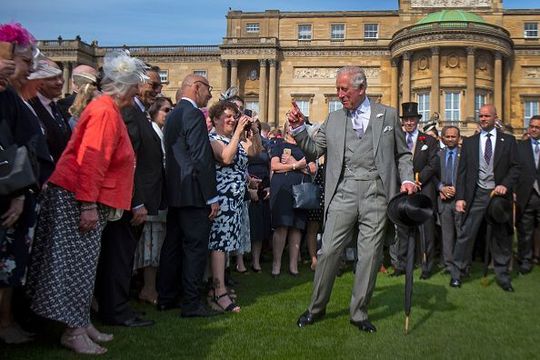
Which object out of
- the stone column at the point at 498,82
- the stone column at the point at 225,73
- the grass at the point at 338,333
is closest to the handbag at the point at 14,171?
the grass at the point at 338,333

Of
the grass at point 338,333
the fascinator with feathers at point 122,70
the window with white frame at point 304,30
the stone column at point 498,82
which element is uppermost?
the window with white frame at point 304,30

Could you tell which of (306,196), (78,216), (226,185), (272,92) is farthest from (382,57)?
(78,216)

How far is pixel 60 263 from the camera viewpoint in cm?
436

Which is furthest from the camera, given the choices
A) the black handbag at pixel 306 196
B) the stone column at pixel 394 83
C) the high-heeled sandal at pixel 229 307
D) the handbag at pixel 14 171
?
the stone column at pixel 394 83

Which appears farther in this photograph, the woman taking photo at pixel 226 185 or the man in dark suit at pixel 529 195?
the man in dark suit at pixel 529 195

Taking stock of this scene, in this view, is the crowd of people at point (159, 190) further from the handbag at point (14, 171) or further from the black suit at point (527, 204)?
the black suit at point (527, 204)

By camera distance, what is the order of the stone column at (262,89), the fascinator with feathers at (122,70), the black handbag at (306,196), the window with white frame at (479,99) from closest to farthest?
the fascinator with feathers at (122,70) → the black handbag at (306,196) → the window with white frame at (479,99) → the stone column at (262,89)

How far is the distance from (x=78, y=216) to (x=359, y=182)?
9.21ft

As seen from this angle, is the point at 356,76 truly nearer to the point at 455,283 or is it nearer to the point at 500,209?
the point at 500,209

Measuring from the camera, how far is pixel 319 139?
5789 mm

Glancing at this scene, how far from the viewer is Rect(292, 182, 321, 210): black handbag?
27.5 ft

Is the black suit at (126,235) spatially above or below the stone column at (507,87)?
below

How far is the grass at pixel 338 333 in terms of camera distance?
179 inches

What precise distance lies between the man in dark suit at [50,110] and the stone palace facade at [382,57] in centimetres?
3528
